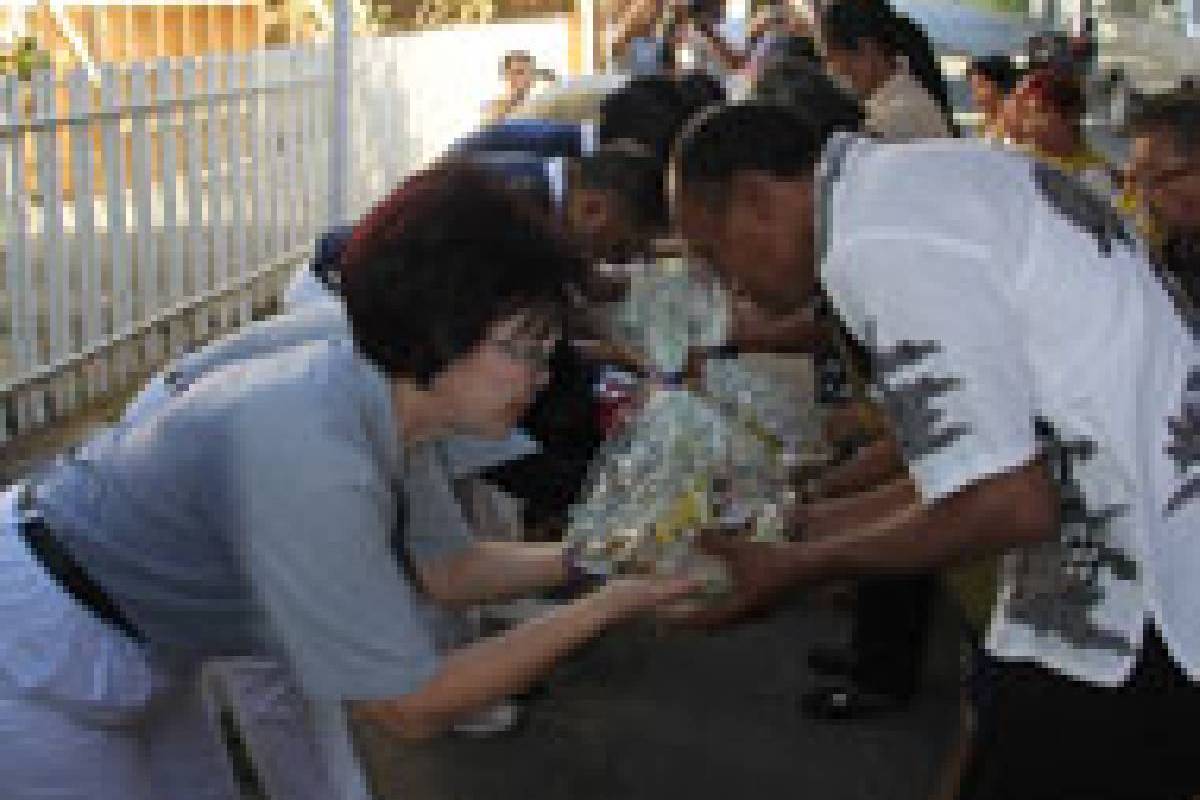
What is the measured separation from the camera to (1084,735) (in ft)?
8.60

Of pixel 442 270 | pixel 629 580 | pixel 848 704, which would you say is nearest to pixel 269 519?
pixel 442 270

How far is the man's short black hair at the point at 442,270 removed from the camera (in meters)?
2.21

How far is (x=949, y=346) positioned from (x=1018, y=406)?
0.12 metres

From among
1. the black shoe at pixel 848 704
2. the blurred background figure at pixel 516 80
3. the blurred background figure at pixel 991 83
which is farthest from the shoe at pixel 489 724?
the blurred background figure at pixel 516 80

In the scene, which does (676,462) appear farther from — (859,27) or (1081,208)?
(859,27)

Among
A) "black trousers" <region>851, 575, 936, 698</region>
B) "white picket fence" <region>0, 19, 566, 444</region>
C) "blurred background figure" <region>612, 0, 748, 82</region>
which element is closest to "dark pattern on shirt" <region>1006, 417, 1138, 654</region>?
"black trousers" <region>851, 575, 936, 698</region>

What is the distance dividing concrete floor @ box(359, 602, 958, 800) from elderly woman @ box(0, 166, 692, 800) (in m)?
1.98

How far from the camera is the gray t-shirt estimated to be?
2.19m

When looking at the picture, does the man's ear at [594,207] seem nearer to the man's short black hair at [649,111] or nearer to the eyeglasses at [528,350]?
the man's short black hair at [649,111]

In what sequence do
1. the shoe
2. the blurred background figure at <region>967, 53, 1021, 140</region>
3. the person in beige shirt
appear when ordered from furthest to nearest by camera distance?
the blurred background figure at <region>967, 53, 1021, 140</region> → the person in beige shirt → the shoe

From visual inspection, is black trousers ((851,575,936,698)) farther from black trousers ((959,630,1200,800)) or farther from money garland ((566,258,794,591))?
black trousers ((959,630,1200,800))

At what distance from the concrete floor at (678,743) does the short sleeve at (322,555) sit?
2226mm

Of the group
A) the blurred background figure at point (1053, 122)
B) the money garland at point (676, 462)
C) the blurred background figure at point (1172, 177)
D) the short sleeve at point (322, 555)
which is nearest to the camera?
the short sleeve at point (322, 555)

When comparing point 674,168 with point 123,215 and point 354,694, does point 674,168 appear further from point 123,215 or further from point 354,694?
point 123,215
